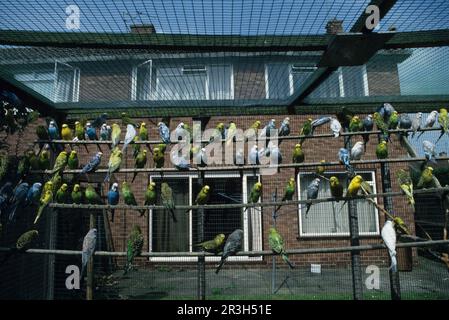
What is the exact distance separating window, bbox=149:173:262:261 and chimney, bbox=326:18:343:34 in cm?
372

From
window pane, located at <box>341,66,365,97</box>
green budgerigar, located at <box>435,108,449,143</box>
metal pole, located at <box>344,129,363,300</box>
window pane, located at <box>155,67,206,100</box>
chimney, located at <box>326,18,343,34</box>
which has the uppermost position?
window pane, located at <box>341,66,365,97</box>

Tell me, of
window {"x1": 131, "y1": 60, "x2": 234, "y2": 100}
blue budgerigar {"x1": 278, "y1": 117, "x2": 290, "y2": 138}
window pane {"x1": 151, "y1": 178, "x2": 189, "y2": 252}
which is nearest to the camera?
window {"x1": 131, "y1": 60, "x2": 234, "y2": 100}

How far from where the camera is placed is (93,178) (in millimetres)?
6398

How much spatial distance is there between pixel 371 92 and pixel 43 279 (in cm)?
545

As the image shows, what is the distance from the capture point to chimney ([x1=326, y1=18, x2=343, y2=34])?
3021 mm

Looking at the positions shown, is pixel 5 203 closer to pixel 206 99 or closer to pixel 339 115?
pixel 206 99

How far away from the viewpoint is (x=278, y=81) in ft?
14.6

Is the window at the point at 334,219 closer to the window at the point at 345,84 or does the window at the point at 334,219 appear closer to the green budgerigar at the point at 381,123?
the window at the point at 345,84

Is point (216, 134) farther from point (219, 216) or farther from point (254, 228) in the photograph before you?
point (254, 228)

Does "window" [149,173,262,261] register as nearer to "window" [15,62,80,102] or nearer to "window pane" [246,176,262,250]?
"window pane" [246,176,262,250]

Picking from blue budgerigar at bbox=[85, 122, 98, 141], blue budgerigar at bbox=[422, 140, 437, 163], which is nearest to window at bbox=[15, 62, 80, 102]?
blue budgerigar at bbox=[85, 122, 98, 141]

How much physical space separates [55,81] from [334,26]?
357cm

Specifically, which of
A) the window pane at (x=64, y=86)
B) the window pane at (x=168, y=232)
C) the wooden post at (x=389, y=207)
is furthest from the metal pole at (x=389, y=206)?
the window pane at (x=64, y=86)
